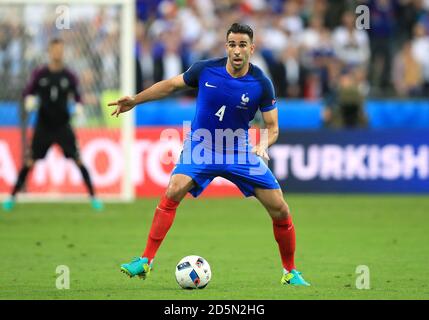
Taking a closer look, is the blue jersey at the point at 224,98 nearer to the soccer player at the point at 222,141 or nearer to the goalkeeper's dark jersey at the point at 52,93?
the soccer player at the point at 222,141

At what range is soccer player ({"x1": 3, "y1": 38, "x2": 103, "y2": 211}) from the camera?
1770 centimetres

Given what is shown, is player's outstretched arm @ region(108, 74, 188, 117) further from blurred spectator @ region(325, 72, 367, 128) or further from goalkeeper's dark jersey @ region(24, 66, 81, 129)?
blurred spectator @ region(325, 72, 367, 128)

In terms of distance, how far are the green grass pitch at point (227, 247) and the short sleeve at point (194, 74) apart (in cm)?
195

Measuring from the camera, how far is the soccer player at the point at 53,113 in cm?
1770

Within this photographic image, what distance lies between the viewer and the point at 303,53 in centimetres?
2430

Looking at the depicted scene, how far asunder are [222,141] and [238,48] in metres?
0.90

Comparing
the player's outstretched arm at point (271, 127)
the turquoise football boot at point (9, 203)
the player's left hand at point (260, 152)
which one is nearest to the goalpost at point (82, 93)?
the turquoise football boot at point (9, 203)

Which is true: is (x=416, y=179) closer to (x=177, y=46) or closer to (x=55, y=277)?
(x=177, y=46)

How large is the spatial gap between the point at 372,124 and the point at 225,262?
1088 cm

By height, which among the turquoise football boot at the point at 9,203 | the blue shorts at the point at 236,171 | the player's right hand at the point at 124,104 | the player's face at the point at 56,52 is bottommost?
the blue shorts at the point at 236,171

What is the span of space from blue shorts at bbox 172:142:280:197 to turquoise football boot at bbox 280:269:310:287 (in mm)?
848

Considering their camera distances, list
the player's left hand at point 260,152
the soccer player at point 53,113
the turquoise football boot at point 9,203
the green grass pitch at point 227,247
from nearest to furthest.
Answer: the player's left hand at point 260,152 → the green grass pitch at point 227,247 → the soccer player at point 53,113 → the turquoise football boot at point 9,203

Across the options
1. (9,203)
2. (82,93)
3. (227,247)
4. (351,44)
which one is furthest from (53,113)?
(351,44)

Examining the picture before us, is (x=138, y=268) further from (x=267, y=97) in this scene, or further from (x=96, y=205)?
(x=96, y=205)
